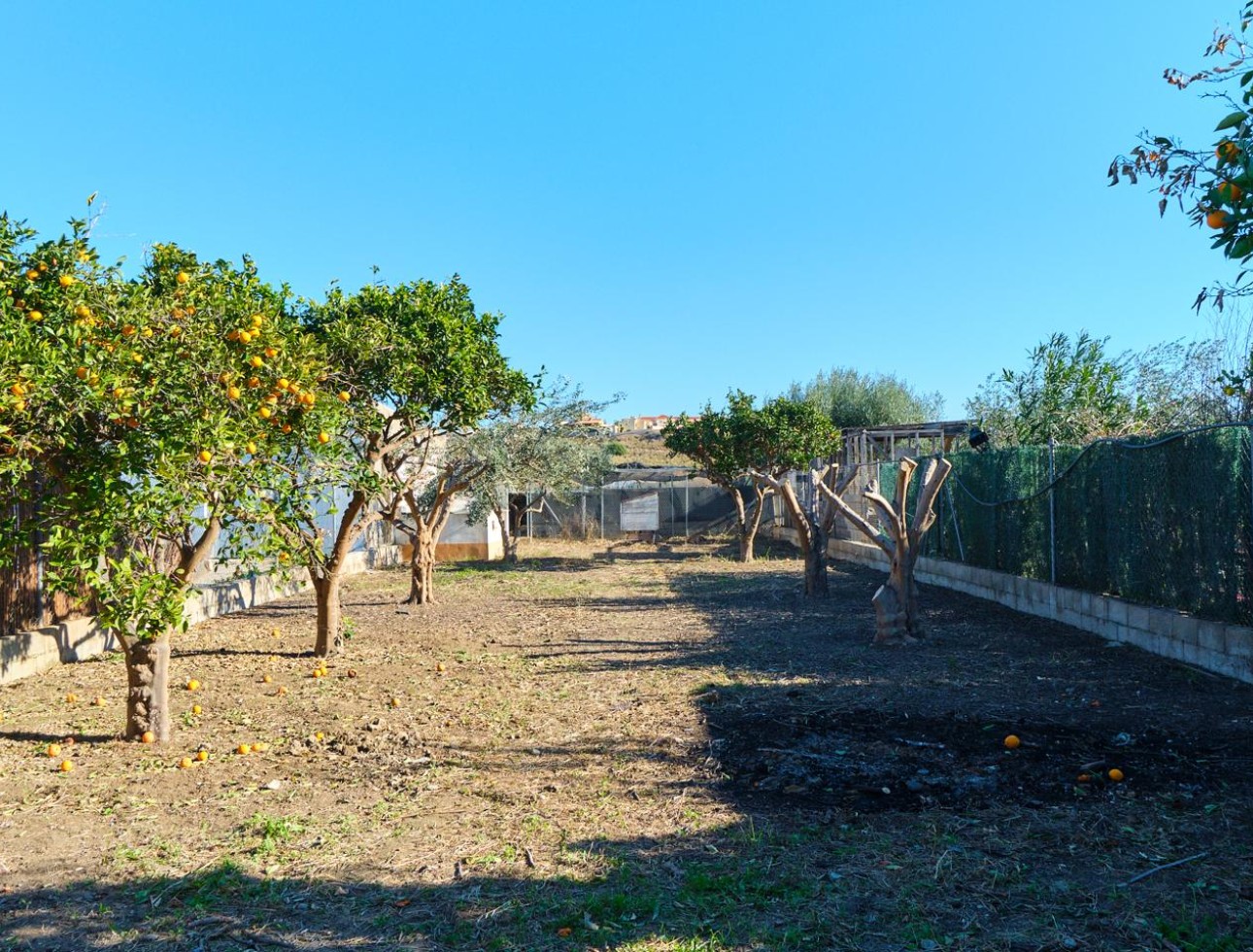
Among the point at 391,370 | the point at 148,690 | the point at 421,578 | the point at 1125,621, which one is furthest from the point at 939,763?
the point at 421,578

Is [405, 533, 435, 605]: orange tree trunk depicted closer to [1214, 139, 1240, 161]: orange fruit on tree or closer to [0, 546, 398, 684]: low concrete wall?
[0, 546, 398, 684]: low concrete wall

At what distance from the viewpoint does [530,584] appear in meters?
16.5

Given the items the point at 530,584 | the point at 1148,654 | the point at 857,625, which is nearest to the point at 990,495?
the point at 857,625

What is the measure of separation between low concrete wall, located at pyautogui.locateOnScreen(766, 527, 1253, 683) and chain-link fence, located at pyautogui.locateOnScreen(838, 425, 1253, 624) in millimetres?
148

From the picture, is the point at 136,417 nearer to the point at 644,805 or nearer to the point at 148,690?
the point at 148,690

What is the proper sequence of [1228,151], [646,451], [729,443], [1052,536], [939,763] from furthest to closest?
[646,451], [729,443], [1052,536], [939,763], [1228,151]

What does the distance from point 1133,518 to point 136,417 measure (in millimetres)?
8610

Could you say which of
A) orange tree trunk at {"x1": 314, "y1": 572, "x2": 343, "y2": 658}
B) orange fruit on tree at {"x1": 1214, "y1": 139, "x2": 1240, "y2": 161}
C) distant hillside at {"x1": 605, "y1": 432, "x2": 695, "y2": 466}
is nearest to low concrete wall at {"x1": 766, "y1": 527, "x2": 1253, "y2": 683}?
orange fruit on tree at {"x1": 1214, "y1": 139, "x2": 1240, "y2": 161}

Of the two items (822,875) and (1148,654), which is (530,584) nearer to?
(1148,654)

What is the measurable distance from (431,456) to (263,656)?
474 inches

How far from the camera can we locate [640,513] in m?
29.8

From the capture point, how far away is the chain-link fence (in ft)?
24.2

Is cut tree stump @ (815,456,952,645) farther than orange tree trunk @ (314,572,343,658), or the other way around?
cut tree stump @ (815,456,952,645)

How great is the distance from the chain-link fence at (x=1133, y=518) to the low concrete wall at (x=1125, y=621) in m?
0.15
